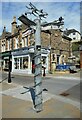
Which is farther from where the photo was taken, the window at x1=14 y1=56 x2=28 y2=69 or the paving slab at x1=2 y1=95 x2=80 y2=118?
the window at x1=14 y1=56 x2=28 y2=69

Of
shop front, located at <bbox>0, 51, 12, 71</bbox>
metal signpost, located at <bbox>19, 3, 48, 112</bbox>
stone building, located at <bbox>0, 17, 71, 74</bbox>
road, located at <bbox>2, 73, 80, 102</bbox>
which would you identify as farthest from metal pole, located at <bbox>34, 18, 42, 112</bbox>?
shop front, located at <bbox>0, 51, 12, 71</bbox>

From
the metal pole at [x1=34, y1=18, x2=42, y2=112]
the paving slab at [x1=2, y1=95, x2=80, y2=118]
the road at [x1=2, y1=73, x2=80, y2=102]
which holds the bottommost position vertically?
the paving slab at [x1=2, y1=95, x2=80, y2=118]

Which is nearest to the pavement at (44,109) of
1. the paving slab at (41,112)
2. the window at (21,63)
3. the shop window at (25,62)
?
the paving slab at (41,112)

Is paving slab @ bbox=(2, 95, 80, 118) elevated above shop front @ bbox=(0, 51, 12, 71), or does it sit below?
below

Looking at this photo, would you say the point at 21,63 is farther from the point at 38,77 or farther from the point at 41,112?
the point at 41,112

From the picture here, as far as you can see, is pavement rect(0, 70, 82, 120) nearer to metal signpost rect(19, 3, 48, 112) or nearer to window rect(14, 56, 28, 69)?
metal signpost rect(19, 3, 48, 112)

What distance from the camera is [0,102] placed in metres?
10.0

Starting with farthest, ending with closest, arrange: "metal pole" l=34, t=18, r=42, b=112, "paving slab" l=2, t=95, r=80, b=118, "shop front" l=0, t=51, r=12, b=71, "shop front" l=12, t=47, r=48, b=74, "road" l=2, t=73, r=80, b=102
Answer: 1. "shop front" l=0, t=51, r=12, b=71
2. "shop front" l=12, t=47, r=48, b=74
3. "road" l=2, t=73, r=80, b=102
4. "metal pole" l=34, t=18, r=42, b=112
5. "paving slab" l=2, t=95, r=80, b=118

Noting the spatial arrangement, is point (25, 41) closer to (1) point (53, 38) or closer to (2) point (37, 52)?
(1) point (53, 38)

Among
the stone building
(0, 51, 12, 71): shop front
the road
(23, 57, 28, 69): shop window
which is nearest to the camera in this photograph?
the road

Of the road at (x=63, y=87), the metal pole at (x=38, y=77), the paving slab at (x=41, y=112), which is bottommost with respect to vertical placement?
the paving slab at (x=41, y=112)

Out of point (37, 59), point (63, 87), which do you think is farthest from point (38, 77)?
point (63, 87)

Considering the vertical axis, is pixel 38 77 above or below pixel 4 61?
below

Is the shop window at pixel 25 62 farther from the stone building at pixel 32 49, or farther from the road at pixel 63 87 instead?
the road at pixel 63 87
